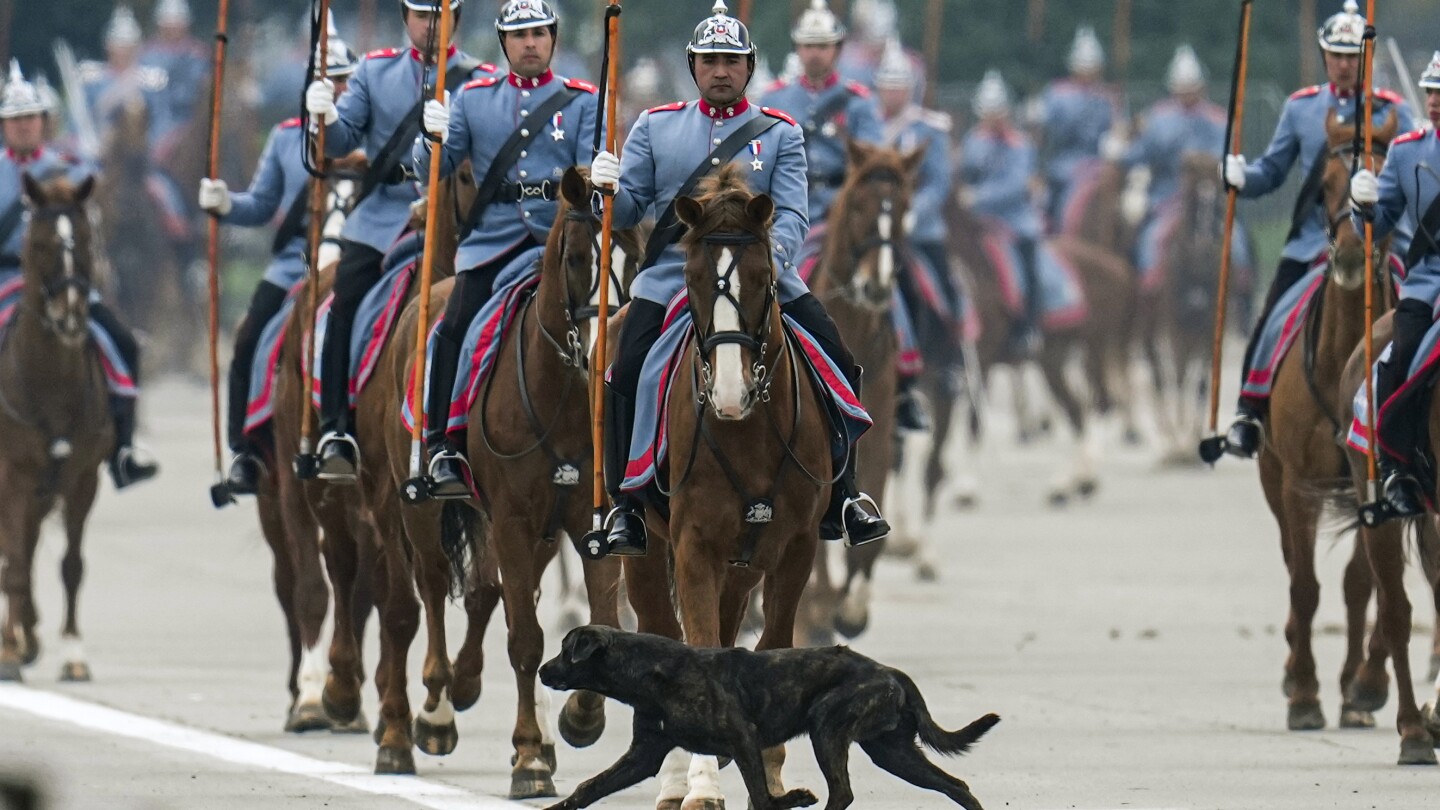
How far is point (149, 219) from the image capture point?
36.0m

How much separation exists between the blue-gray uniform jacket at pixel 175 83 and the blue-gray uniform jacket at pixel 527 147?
25.5 m

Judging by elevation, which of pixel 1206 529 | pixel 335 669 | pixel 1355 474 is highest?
pixel 1355 474

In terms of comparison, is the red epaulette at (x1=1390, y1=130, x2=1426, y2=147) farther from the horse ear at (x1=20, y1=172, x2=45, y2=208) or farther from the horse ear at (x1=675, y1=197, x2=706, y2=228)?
the horse ear at (x1=20, y1=172, x2=45, y2=208)

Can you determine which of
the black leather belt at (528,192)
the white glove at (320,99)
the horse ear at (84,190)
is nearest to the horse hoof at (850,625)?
the horse ear at (84,190)

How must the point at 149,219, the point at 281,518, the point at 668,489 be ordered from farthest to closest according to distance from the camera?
the point at 149,219 < the point at 281,518 < the point at 668,489

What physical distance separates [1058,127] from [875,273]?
19.4 m

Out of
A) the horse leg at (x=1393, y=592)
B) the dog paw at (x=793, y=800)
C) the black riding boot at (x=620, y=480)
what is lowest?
the horse leg at (x=1393, y=592)

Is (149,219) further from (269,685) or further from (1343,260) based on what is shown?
(1343,260)

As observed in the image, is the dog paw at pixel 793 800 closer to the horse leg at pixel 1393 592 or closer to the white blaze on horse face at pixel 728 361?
the white blaze on horse face at pixel 728 361

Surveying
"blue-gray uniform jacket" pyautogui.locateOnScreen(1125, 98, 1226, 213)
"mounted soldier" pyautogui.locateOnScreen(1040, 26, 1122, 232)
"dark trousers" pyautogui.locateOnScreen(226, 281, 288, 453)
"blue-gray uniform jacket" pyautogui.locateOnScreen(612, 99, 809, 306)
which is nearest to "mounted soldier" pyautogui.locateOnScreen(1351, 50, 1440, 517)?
"blue-gray uniform jacket" pyautogui.locateOnScreen(612, 99, 809, 306)

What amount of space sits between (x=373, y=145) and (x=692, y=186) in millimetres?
3312

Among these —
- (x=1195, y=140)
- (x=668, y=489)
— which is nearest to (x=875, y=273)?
(x=668, y=489)

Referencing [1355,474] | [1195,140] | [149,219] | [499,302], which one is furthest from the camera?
[149,219]

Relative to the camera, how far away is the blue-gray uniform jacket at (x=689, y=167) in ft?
38.5
